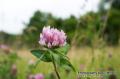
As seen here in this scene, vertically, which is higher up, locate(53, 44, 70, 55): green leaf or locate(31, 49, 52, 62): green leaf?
locate(53, 44, 70, 55): green leaf

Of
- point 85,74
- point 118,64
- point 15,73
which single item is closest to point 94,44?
point 118,64

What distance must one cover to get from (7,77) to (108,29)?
19.9 m

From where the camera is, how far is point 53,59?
1509mm

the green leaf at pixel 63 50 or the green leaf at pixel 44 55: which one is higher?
the green leaf at pixel 63 50

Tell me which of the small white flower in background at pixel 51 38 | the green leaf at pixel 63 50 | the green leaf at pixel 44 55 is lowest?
the green leaf at pixel 44 55

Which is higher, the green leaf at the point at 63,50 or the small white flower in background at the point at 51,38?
the small white flower in background at the point at 51,38

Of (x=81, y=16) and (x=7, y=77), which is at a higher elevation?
(x=81, y=16)

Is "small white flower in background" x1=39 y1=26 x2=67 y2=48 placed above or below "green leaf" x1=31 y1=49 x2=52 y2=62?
above

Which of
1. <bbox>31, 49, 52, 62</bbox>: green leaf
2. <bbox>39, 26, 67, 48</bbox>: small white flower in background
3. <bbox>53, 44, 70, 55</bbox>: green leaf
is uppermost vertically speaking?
<bbox>39, 26, 67, 48</bbox>: small white flower in background

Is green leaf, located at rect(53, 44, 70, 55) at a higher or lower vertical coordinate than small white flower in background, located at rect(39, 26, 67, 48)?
lower

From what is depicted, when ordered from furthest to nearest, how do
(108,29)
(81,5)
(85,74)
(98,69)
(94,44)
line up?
(108,29) → (81,5) → (94,44) → (98,69) → (85,74)

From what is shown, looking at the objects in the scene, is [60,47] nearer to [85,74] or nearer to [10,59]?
[85,74]

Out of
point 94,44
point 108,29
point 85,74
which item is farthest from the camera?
point 108,29

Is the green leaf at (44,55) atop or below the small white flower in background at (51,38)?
below
